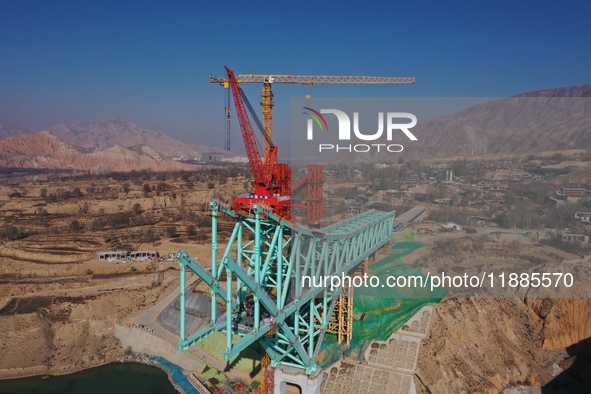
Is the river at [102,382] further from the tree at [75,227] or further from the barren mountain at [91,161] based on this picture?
the barren mountain at [91,161]

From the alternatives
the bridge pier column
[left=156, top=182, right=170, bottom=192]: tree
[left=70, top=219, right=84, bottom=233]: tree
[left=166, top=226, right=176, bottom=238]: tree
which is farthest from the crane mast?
[left=156, top=182, right=170, bottom=192]: tree

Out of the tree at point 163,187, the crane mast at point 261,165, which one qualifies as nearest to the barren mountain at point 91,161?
the tree at point 163,187

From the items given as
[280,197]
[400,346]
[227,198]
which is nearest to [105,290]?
[280,197]

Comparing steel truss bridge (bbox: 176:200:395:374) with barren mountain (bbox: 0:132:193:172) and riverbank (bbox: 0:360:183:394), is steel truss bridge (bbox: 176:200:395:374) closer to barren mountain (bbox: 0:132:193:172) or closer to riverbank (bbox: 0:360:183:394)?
riverbank (bbox: 0:360:183:394)

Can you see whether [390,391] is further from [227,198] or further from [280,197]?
[227,198]

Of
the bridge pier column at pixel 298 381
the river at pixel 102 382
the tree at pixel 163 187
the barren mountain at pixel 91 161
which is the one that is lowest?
the river at pixel 102 382

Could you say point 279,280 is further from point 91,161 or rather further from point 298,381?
point 91,161
